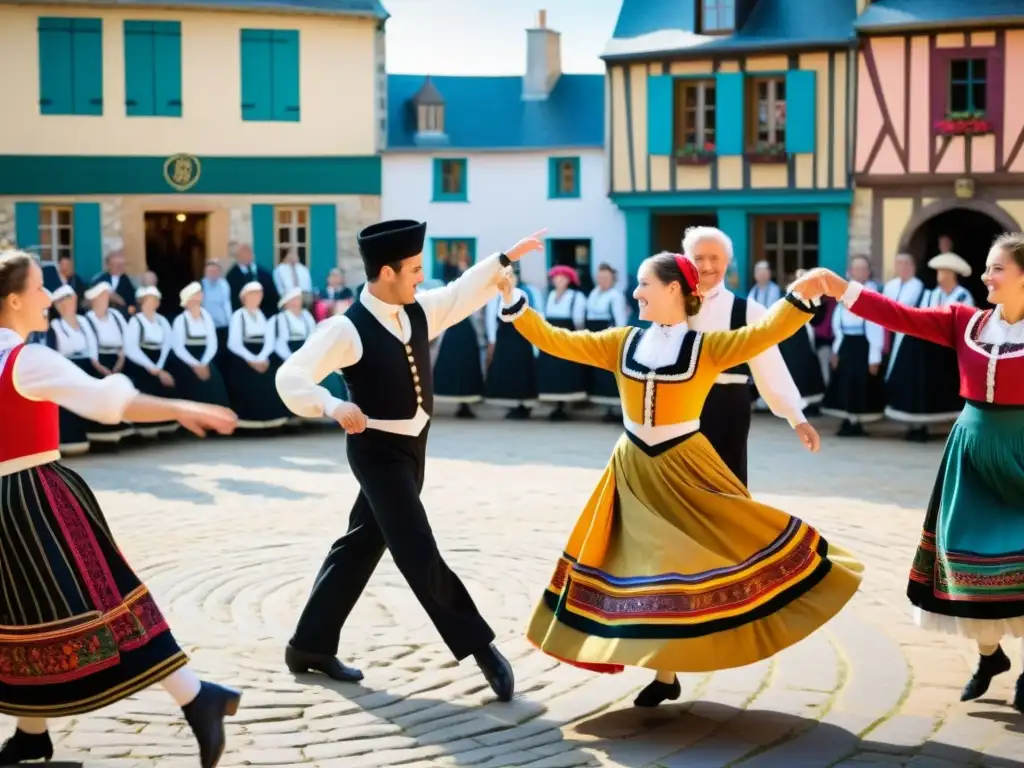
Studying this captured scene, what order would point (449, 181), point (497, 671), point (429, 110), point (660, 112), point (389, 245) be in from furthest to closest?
1. point (429, 110)
2. point (449, 181)
3. point (660, 112)
4. point (389, 245)
5. point (497, 671)

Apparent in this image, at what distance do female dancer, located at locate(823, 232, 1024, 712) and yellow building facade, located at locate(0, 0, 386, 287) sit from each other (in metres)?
18.8

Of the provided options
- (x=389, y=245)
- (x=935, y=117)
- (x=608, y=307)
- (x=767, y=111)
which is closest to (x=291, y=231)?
(x=767, y=111)

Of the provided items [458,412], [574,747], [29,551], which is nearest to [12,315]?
[29,551]

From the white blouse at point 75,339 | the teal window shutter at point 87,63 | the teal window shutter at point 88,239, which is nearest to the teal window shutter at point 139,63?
the teal window shutter at point 87,63

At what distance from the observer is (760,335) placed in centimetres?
561

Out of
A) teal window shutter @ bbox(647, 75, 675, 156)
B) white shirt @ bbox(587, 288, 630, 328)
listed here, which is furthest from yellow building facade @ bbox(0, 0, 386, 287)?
white shirt @ bbox(587, 288, 630, 328)

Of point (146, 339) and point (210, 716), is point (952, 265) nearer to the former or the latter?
point (146, 339)

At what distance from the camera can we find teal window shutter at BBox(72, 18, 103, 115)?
23.2m

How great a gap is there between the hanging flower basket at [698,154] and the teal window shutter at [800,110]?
119 centimetres

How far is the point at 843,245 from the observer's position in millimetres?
21875

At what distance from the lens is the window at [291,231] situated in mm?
24188

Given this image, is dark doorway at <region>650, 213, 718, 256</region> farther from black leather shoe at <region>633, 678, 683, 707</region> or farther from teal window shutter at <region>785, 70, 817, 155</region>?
black leather shoe at <region>633, 678, 683, 707</region>

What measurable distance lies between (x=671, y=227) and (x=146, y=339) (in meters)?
11.5

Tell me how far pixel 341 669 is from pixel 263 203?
18.5 meters
